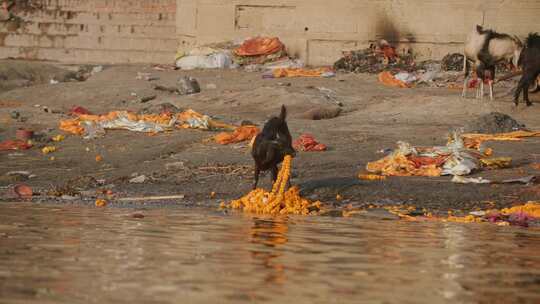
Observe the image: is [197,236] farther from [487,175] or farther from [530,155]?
[530,155]

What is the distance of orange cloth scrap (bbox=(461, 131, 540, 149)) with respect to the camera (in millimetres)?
18422

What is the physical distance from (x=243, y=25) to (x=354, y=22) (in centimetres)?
291

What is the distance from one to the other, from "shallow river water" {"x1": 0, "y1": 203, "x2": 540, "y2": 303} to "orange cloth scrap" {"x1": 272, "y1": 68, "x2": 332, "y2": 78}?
1458 cm

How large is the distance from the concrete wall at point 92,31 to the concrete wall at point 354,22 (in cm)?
148

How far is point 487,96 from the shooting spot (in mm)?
24781

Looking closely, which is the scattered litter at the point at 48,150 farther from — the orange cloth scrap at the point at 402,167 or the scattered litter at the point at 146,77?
the scattered litter at the point at 146,77

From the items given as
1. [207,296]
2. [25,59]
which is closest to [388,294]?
[207,296]

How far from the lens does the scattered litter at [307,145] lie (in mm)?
18586

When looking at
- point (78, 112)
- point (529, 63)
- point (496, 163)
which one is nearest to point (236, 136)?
point (496, 163)

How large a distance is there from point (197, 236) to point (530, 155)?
7.77 metres

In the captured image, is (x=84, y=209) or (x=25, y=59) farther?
(x=25, y=59)

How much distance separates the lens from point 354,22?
29719 mm

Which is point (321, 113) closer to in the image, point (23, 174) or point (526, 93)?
point (526, 93)

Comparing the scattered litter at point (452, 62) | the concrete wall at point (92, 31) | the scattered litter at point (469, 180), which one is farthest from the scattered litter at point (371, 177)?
the concrete wall at point (92, 31)
